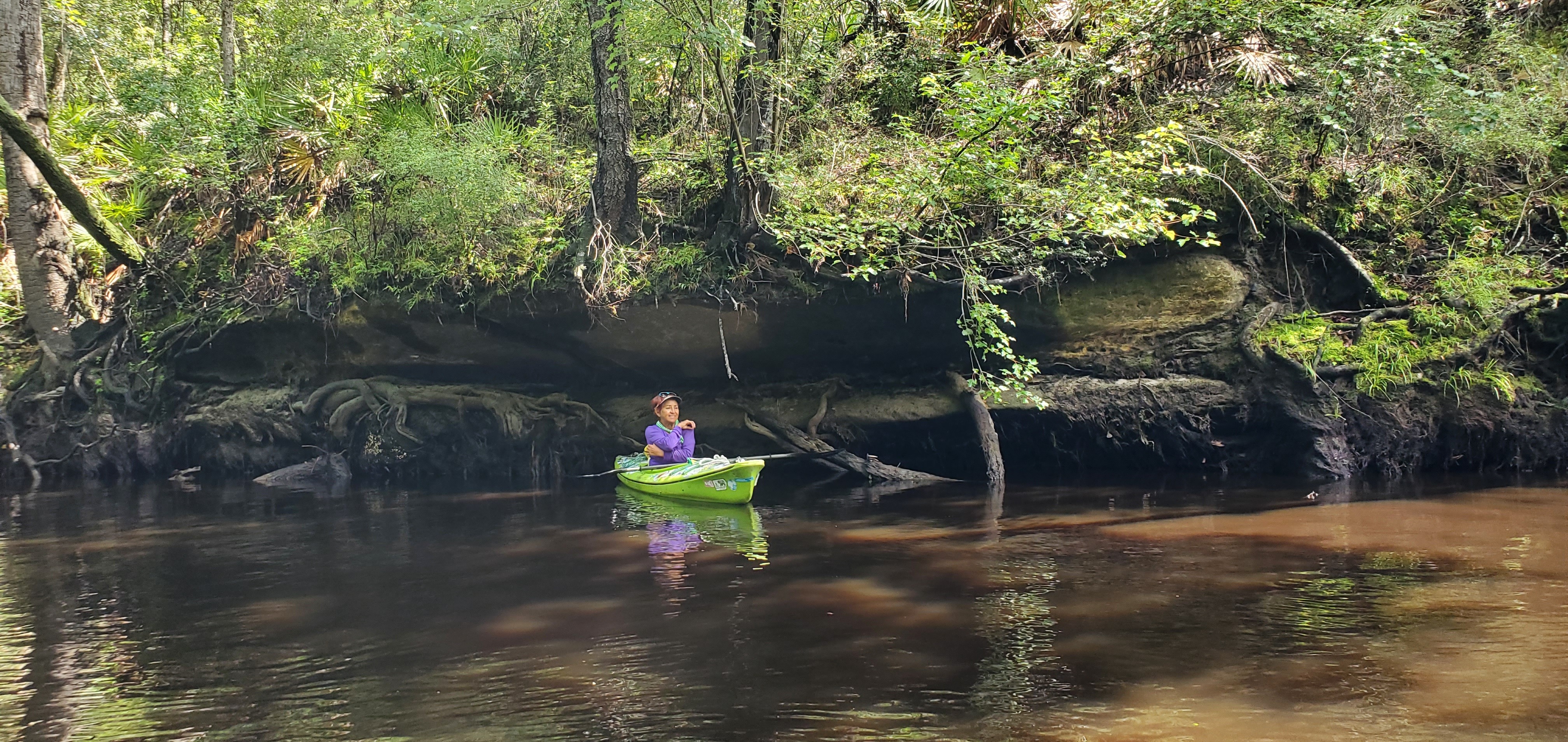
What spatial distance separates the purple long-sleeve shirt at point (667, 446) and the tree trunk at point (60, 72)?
12.3 metres

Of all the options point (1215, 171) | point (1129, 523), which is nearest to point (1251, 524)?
point (1129, 523)

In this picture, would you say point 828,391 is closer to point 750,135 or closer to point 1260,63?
point 750,135

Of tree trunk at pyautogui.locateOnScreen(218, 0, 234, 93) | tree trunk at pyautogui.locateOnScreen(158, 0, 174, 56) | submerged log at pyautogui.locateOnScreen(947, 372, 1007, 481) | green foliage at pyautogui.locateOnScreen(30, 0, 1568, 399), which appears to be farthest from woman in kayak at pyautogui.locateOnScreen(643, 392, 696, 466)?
tree trunk at pyautogui.locateOnScreen(158, 0, 174, 56)

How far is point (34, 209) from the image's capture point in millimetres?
14914

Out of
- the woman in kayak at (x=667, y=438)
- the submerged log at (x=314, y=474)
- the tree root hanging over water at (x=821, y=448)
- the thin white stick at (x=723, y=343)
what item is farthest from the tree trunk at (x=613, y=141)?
the submerged log at (x=314, y=474)

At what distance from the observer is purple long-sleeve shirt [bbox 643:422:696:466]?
12914mm

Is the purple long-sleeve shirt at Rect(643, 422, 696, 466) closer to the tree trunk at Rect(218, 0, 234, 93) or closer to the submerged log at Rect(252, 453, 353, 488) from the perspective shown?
the submerged log at Rect(252, 453, 353, 488)

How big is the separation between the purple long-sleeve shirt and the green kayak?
204 mm

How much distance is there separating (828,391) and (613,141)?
178 inches

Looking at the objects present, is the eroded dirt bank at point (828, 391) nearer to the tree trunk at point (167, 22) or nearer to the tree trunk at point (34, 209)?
the tree trunk at point (34, 209)

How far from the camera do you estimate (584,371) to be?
49.3ft

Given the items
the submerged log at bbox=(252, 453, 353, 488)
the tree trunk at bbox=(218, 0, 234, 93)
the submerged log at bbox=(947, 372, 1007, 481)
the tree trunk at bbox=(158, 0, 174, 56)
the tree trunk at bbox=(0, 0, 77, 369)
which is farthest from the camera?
the tree trunk at bbox=(158, 0, 174, 56)

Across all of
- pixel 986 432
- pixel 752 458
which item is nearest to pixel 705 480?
pixel 752 458

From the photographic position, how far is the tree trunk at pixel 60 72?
56.5ft
